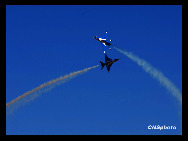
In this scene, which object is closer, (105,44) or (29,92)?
(29,92)

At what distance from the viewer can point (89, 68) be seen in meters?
96.3

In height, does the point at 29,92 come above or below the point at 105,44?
below

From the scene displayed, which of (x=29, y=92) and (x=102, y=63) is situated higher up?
(x=102, y=63)

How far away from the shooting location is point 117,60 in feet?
317

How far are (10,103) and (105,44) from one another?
2974cm

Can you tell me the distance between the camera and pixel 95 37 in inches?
3875

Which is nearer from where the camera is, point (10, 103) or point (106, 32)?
point (10, 103)

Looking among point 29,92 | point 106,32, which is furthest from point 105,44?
point 29,92

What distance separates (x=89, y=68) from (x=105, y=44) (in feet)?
24.0

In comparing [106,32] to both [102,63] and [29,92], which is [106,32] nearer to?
[102,63]

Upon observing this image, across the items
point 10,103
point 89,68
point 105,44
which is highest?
point 105,44
